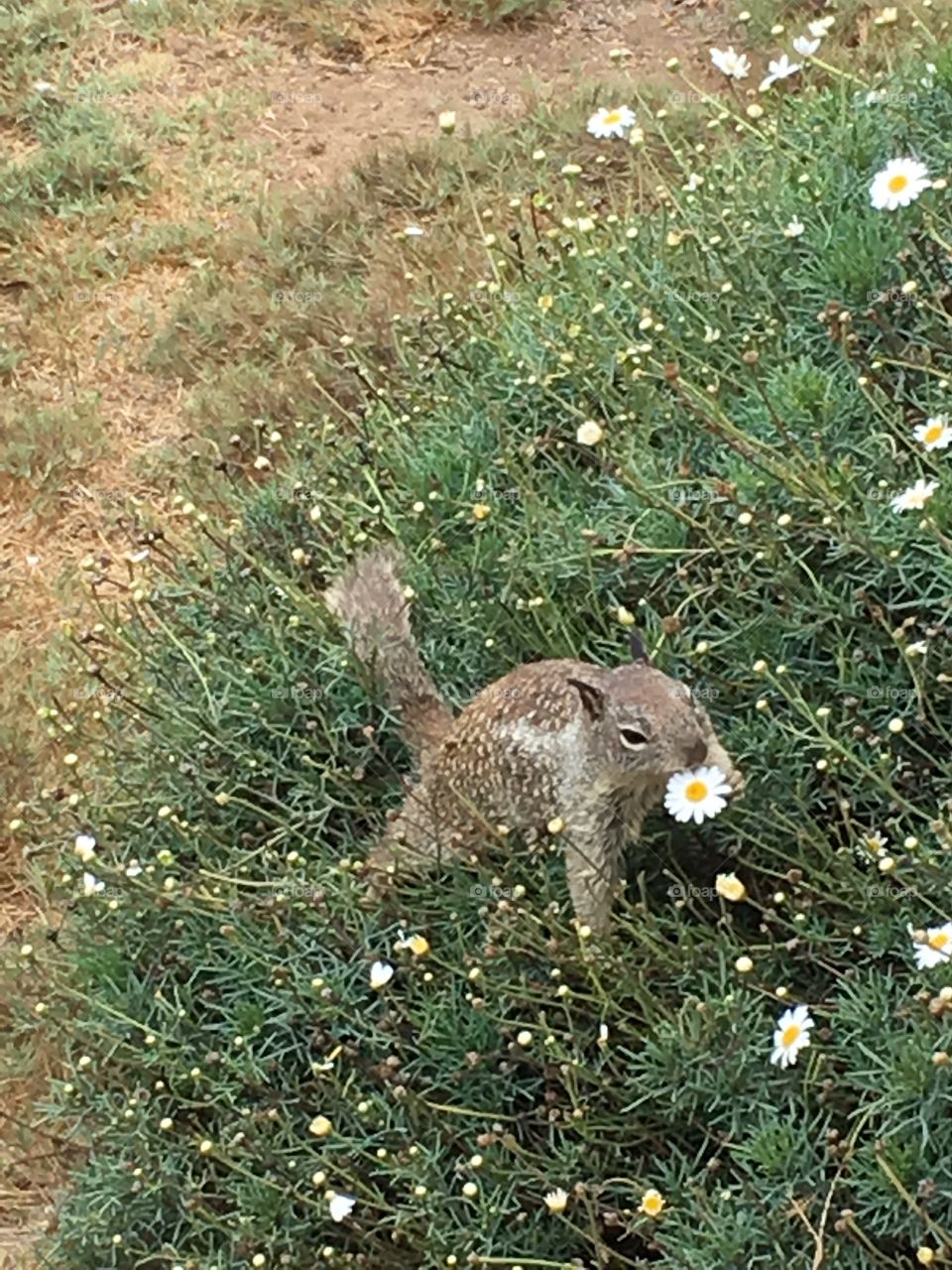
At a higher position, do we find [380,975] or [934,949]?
[934,949]

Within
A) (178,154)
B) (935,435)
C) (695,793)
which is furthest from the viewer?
(178,154)

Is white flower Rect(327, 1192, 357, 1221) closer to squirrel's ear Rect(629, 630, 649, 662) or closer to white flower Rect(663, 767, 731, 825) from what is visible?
white flower Rect(663, 767, 731, 825)

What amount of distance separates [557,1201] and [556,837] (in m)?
0.66

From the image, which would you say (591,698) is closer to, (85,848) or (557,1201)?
(557,1201)

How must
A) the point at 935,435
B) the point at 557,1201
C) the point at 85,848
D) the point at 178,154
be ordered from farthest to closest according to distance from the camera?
the point at 178,154 < the point at 85,848 < the point at 935,435 < the point at 557,1201

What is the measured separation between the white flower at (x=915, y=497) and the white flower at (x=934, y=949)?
0.69 meters

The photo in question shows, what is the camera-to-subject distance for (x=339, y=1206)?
8.66ft

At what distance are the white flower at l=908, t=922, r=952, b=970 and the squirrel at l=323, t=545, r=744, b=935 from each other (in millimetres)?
468

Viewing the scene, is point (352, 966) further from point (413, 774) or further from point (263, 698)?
point (263, 698)

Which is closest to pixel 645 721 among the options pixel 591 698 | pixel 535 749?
pixel 591 698

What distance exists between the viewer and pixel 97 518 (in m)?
5.25

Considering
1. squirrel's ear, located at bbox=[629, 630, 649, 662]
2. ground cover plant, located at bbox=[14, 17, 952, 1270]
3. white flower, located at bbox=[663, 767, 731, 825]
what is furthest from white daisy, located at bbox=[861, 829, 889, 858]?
squirrel's ear, located at bbox=[629, 630, 649, 662]

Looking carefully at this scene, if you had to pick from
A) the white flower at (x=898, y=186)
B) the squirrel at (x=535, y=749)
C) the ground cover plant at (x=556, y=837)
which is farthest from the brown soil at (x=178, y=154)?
the white flower at (x=898, y=186)

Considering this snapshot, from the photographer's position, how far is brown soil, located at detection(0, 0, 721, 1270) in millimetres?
5254
